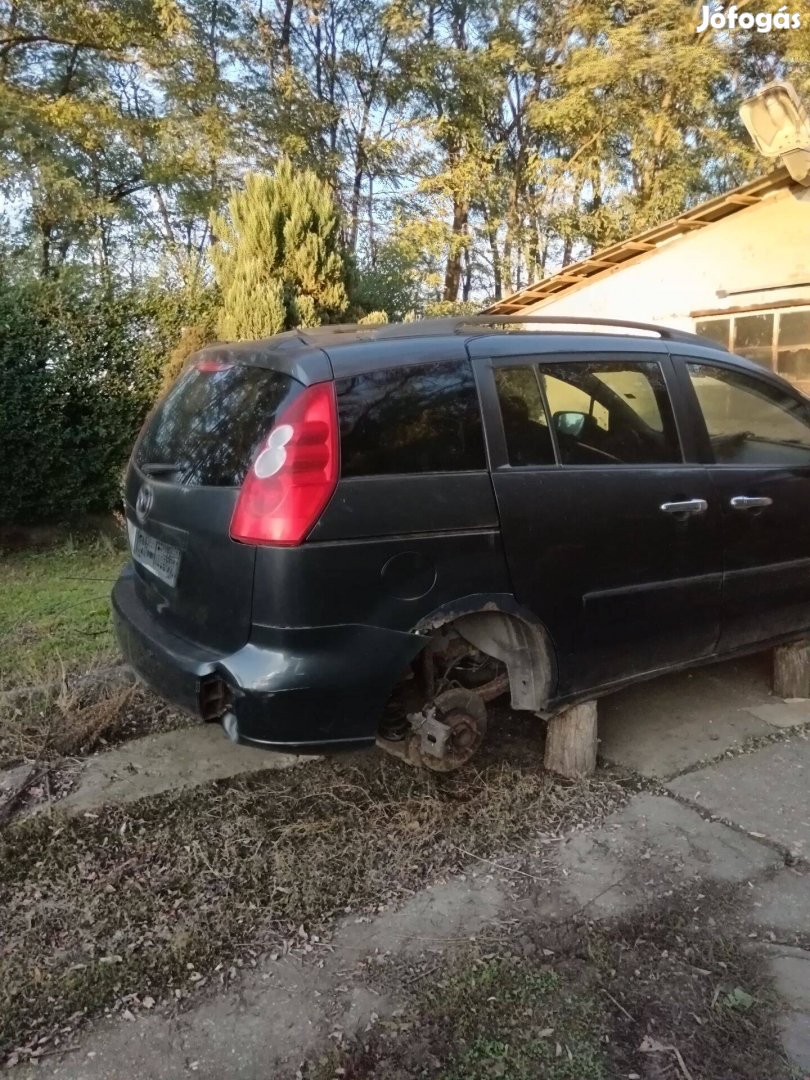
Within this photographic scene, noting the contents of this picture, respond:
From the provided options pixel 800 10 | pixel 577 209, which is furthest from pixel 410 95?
pixel 800 10

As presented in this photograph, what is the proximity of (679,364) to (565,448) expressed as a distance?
0.80 metres

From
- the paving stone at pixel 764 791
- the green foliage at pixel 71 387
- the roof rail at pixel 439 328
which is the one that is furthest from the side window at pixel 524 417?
the green foliage at pixel 71 387

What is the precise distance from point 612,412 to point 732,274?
535 centimetres

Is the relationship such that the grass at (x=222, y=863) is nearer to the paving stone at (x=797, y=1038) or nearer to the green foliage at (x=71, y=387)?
the paving stone at (x=797, y=1038)

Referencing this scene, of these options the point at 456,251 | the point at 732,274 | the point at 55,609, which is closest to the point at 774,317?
the point at 732,274

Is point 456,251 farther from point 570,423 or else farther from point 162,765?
point 162,765

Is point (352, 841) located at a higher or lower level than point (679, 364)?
lower

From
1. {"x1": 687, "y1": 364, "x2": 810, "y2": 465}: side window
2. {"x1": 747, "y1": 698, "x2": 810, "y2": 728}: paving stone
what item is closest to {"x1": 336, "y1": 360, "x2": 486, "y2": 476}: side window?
{"x1": 687, "y1": 364, "x2": 810, "y2": 465}: side window

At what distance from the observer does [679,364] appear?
11.5 ft

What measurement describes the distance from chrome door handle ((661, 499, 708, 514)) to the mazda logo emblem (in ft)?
6.58

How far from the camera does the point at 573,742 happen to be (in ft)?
11.0

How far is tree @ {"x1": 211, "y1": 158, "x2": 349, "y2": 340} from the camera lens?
820cm

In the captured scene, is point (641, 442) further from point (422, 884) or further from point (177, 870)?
point (177, 870)

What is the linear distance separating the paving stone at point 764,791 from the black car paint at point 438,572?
0.48m
